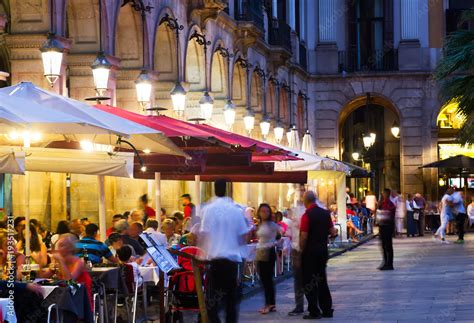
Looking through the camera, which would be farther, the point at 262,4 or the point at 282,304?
the point at 262,4

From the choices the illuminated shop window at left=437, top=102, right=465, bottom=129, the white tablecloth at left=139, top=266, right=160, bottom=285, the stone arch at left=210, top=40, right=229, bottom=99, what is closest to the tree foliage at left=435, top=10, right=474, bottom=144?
the stone arch at left=210, top=40, right=229, bottom=99

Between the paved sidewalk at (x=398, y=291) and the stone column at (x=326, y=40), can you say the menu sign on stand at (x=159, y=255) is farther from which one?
the stone column at (x=326, y=40)

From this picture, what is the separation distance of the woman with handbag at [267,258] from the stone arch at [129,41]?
7.83 m

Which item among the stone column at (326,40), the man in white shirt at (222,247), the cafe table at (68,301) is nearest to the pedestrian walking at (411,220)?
the stone column at (326,40)

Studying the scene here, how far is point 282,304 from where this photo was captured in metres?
18.1

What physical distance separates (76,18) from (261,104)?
16848 millimetres

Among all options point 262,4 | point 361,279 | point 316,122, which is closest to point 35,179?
point 361,279

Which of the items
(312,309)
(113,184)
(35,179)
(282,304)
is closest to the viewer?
(312,309)

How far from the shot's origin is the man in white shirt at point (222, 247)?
12.9 m

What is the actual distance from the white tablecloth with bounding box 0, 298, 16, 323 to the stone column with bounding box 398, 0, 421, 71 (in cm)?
3950

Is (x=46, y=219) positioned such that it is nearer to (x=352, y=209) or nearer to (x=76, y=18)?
(x=76, y=18)

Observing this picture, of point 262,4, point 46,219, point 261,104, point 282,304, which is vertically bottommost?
point 282,304

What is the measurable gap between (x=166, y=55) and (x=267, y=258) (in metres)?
10.7

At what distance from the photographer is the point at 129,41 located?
2441cm
